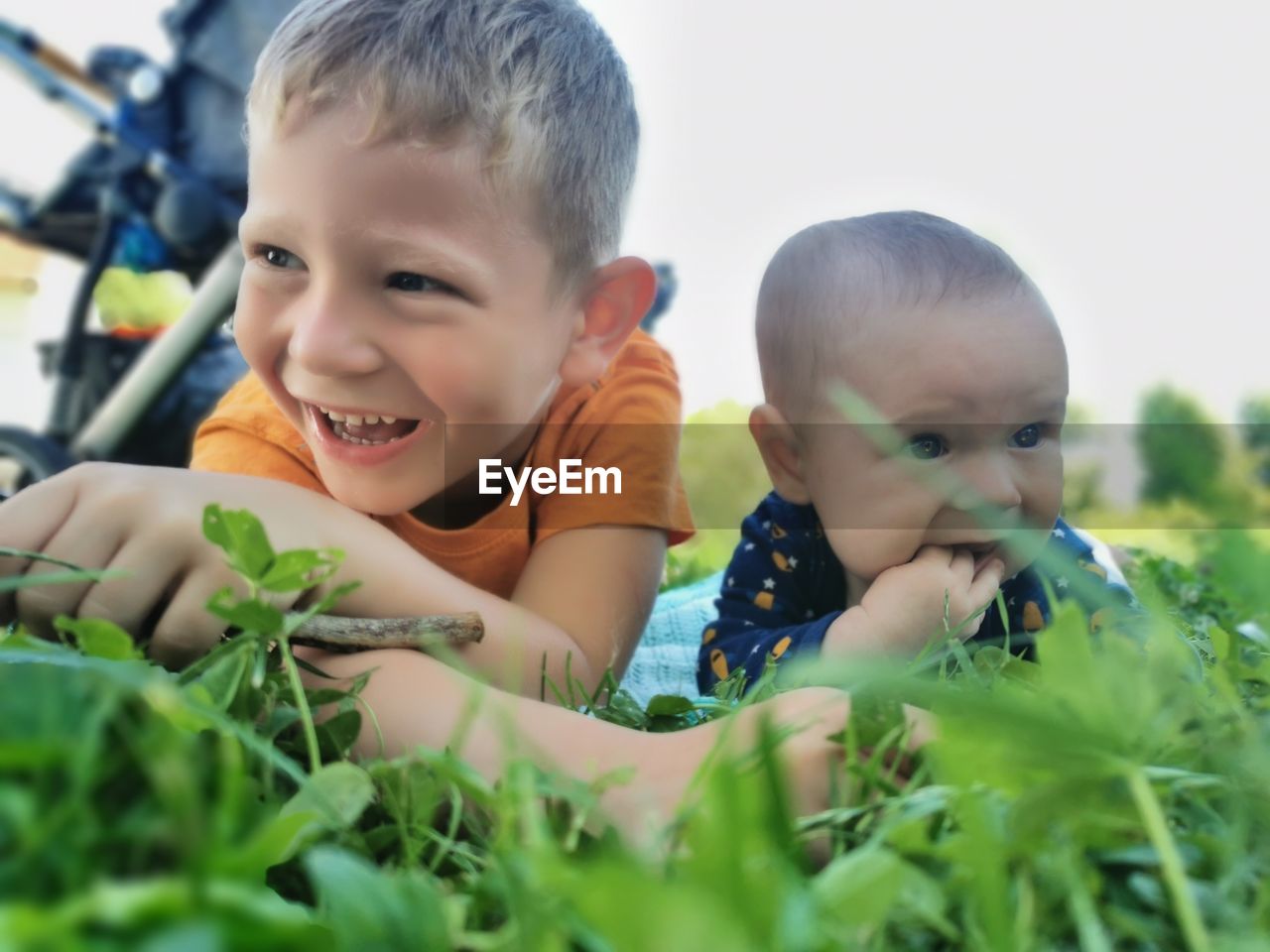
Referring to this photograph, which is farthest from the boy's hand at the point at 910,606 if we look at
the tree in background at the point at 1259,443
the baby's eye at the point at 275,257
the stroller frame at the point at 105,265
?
the tree in background at the point at 1259,443

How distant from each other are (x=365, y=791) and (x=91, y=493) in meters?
0.34

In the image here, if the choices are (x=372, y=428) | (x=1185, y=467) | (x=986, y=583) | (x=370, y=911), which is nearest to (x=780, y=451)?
(x=986, y=583)

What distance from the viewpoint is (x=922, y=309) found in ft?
3.34

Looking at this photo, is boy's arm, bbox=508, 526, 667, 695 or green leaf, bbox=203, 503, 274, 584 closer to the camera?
green leaf, bbox=203, 503, 274, 584

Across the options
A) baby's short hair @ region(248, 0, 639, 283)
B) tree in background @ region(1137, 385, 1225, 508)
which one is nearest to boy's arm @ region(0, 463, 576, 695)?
baby's short hair @ region(248, 0, 639, 283)

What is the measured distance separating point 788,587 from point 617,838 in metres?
0.80

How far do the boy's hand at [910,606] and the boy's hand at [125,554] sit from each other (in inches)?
17.9

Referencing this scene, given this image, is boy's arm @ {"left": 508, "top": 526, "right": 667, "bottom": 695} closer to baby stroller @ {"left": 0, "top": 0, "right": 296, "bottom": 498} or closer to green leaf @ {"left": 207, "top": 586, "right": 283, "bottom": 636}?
green leaf @ {"left": 207, "top": 586, "right": 283, "bottom": 636}

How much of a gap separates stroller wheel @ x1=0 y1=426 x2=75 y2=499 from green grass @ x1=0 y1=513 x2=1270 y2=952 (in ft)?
8.70

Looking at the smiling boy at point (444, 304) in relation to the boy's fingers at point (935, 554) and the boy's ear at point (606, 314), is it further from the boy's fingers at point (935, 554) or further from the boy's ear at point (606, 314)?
the boy's fingers at point (935, 554)

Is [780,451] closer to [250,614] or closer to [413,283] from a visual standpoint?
[413,283]

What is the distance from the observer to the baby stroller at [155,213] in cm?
292

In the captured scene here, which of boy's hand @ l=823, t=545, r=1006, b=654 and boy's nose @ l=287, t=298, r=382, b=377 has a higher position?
boy's nose @ l=287, t=298, r=382, b=377

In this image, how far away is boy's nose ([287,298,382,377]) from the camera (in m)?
0.95
